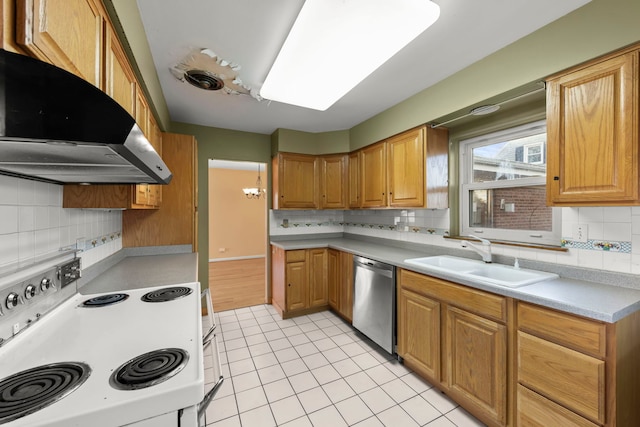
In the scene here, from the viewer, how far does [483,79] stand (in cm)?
183

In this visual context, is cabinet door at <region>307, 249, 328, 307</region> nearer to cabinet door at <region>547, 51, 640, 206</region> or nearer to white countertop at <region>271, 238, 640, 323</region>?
white countertop at <region>271, 238, 640, 323</region>

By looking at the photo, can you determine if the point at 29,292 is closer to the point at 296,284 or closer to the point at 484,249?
the point at 296,284

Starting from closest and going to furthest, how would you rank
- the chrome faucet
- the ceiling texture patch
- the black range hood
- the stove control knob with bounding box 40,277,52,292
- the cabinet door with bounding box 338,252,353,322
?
1. the black range hood
2. the stove control knob with bounding box 40,277,52,292
3. the ceiling texture patch
4. the chrome faucet
5. the cabinet door with bounding box 338,252,353,322

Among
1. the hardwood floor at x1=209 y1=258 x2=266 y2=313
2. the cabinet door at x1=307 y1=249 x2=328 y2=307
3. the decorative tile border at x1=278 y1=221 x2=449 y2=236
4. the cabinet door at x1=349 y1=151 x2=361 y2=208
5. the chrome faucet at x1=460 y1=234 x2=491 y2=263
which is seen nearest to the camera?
the chrome faucet at x1=460 y1=234 x2=491 y2=263

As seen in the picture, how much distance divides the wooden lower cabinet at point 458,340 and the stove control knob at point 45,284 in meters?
2.15

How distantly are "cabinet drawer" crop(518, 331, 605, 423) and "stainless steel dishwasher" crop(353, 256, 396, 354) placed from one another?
0.97 meters

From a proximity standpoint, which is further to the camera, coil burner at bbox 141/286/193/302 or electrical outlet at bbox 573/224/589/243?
electrical outlet at bbox 573/224/589/243

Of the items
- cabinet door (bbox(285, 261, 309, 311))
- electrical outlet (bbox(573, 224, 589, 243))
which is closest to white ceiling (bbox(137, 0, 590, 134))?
electrical outlet (bbox(573, 224, 589, 243))

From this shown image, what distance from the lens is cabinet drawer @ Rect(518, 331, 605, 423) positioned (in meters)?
1.12

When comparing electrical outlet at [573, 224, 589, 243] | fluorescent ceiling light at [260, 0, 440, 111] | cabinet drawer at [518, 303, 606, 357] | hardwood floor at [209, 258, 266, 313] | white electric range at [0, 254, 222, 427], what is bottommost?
hardwood floor at [209, 258, 266, 313]

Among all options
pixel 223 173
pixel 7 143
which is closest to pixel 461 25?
pixel 7 143

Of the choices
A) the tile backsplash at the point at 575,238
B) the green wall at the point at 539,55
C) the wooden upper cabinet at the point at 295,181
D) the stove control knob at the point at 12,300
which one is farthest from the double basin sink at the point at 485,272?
the stove control knob at the point at 12,300

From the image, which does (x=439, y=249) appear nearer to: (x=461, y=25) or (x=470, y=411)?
(x=470, y=411)

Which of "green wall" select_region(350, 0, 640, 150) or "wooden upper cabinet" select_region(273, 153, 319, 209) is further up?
"green wall" select_region(350, 0, 640, 150)
